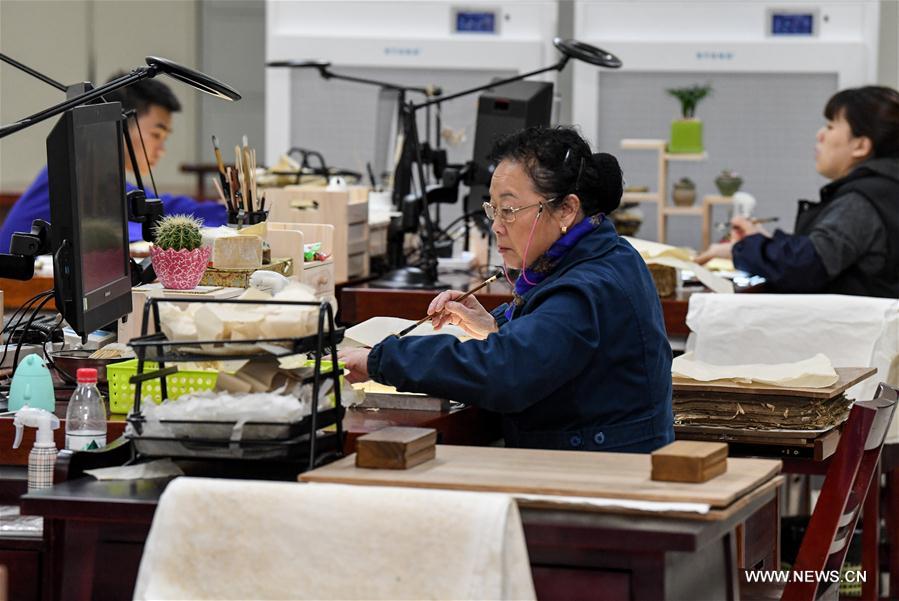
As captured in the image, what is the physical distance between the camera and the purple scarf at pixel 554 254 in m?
2.32

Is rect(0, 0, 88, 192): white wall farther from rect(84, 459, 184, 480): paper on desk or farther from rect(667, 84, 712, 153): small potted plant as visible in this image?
rect(84, 459, 184, 480): paper on desk

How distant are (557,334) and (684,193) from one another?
3.90 metres

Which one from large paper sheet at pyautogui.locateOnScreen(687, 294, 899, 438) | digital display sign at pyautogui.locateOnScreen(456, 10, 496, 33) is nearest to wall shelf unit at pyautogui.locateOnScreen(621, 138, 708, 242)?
digital display sign at pyautogui.locateOnScreen(456, 10, 496, 33)

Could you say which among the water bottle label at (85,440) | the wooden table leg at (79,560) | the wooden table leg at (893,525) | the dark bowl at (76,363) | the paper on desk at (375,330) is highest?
the paper on desk at (375,330)

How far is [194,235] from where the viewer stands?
8.48ft

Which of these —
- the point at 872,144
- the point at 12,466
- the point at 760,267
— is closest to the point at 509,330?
the point at 12,466

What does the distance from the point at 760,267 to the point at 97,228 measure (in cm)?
236

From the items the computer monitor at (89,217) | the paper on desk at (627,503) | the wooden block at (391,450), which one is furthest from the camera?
the computer monitor at (89,217)

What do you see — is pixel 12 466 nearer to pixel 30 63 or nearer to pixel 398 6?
pixel 398 6

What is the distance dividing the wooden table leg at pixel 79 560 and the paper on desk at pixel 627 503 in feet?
1.97

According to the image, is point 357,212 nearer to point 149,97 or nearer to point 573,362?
point 149,97

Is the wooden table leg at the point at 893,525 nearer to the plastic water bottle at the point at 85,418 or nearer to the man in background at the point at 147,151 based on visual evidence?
the plastic water bottle at the point at 85,418

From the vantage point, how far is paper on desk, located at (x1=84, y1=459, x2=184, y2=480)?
74.6 inches

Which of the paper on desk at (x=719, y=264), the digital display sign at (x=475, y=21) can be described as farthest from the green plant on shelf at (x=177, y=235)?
the digital display sign at (x=475, y=21)
